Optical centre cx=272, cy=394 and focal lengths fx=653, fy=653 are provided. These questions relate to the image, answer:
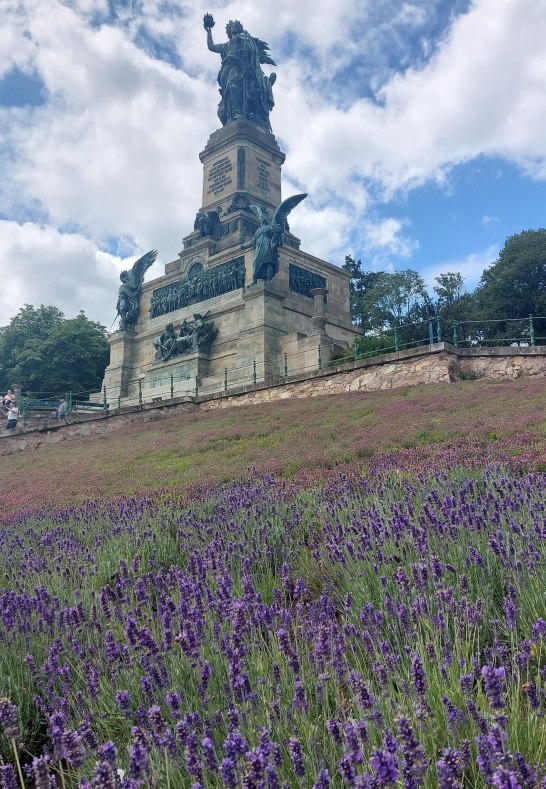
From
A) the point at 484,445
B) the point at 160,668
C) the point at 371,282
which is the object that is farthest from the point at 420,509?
the point at 371,282

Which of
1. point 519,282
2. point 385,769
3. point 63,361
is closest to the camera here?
point 385,769

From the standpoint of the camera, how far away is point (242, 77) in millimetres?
39656

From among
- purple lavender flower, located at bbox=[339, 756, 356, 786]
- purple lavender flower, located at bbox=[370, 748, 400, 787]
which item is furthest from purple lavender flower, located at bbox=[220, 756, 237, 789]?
purple lavender flower, located at bbox=[370, 748, 400, 787]

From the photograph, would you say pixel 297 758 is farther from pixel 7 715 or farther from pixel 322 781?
pixel 7 715

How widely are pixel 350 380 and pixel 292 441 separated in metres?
7.73

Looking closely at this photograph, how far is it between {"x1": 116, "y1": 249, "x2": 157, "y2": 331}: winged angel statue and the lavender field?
30.8 m

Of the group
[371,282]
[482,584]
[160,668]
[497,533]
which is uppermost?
[371,282]

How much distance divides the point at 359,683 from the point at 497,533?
1.98 m

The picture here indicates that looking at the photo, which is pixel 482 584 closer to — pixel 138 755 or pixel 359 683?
pixel 359 683

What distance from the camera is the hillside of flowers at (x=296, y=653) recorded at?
6.13 feet

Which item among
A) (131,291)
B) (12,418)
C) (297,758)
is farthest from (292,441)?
(131,291)

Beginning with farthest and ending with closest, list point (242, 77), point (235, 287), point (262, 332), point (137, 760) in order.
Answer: point (242, 77)
point (235, 287)
point (262, 332)
point (137, 760)

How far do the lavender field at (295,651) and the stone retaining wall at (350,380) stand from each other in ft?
45.0

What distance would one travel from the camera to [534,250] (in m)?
40.8
